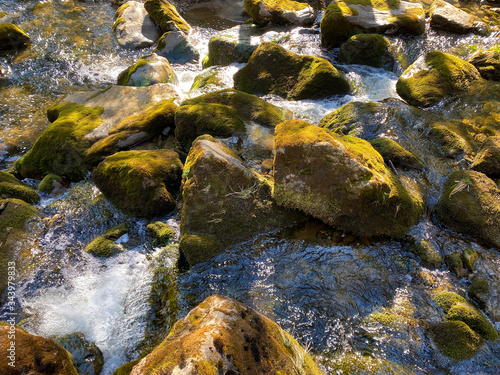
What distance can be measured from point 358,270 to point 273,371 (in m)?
2.50

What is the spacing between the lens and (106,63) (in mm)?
11852

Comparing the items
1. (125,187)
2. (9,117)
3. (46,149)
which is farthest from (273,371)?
(9,117)

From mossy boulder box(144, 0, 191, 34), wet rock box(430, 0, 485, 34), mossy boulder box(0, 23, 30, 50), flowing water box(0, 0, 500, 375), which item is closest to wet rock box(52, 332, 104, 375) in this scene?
flowing water box(0, 0, 500, 375)

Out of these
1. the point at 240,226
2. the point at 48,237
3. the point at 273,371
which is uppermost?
the point at 273,371

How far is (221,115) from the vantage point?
6.84 m

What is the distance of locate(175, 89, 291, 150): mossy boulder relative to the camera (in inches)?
264

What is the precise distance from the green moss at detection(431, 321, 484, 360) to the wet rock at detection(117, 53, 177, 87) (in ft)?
29.0

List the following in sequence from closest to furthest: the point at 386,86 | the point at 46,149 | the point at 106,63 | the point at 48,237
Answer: the point at 48,237
the point at 46,149
the point at 386,86
the point at 106,63

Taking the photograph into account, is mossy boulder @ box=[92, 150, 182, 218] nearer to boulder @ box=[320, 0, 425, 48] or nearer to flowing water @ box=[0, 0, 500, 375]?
flowing water @ box=[0, 0, 500, 375]

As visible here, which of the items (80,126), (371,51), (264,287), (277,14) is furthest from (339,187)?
(277,14)

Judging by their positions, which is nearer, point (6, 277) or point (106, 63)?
point (6, 277)

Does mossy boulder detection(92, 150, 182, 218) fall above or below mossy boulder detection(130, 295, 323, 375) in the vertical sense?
below

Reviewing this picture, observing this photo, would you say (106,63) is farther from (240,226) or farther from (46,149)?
(240,226)

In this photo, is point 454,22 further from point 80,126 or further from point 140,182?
point 80,126
